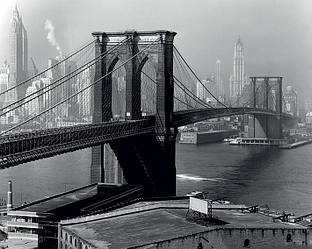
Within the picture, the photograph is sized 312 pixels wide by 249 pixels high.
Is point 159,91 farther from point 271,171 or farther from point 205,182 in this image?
point 271,171

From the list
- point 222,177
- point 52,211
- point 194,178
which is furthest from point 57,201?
point 222,177

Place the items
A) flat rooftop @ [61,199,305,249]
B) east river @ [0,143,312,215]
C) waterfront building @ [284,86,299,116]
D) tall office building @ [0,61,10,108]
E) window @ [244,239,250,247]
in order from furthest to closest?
1. waterfront building @ [284,86,299,116]
2. tall office building @ [0,61,10,108]
3. east river @ [0,143,312,215]
4. window @ [244,239,250,247]
5. flat rooftop @ [61,199,305,249]

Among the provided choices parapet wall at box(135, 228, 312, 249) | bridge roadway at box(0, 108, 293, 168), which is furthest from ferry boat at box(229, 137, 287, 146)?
parapet wall at box(135, 228, 312, 249)

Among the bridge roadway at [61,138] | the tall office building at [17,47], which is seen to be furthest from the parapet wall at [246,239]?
the tall office building at [17,47]

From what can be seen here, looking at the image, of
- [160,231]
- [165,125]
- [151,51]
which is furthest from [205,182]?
[160,231]

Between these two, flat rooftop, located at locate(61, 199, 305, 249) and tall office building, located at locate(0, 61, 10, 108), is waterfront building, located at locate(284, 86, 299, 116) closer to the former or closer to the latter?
tall office building, located at locate(0, 61, 10, 108)

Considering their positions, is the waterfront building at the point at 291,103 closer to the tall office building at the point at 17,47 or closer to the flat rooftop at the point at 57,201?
the tall office building at the point at 17,47

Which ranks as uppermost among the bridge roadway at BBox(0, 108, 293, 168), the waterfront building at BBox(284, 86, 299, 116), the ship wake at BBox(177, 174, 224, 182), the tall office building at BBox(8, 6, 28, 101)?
the tall office building at BBox(8, 6, 28, 101)
